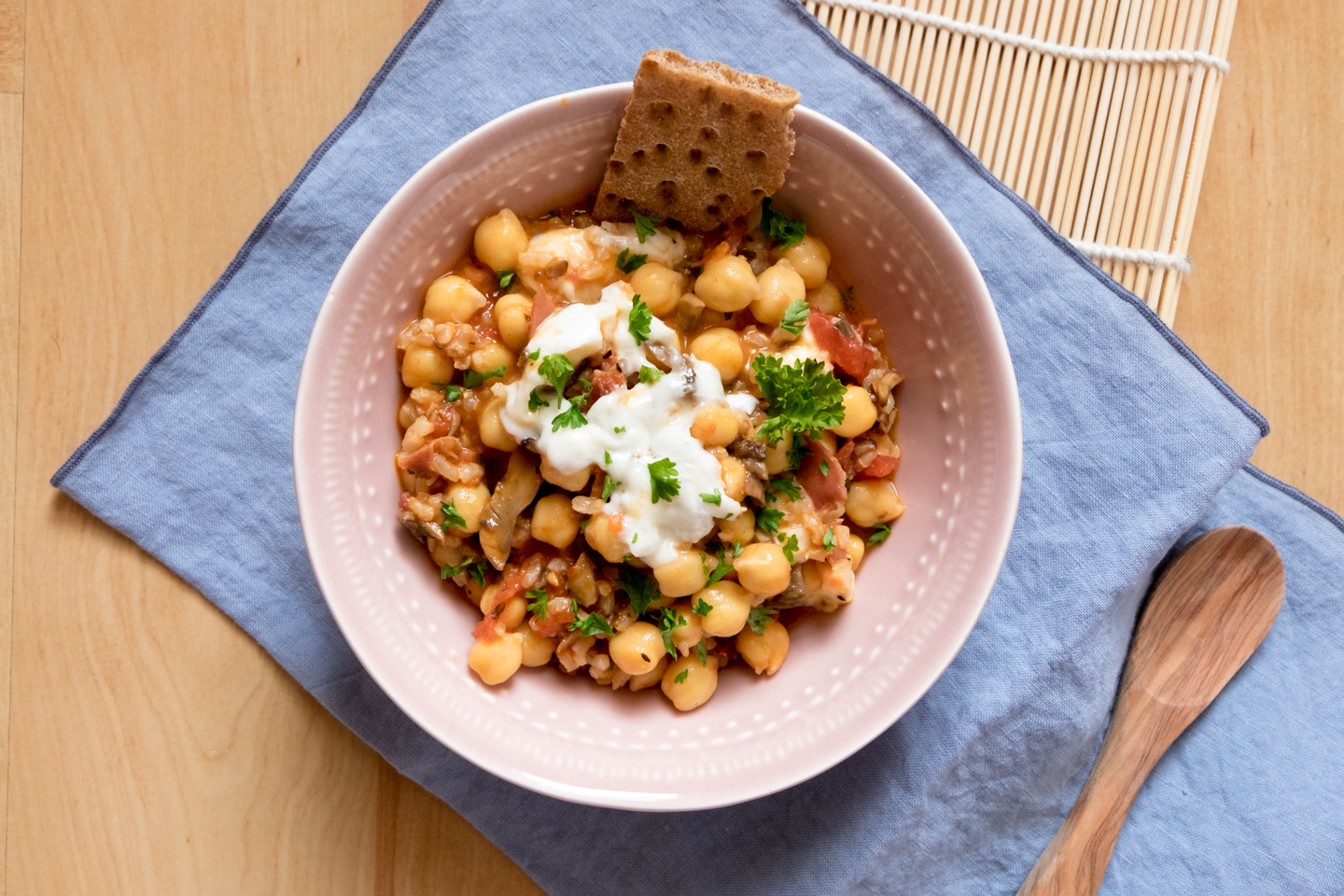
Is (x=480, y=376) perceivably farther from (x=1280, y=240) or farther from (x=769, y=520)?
(x=1280, y=240)

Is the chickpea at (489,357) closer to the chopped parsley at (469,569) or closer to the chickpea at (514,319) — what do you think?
the chickpea at (514,319)

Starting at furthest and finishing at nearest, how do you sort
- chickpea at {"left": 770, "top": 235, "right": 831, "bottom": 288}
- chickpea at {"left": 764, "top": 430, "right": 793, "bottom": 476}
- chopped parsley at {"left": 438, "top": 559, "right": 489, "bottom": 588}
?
chickpea at {"left": 770, "top": 235, "right": 831, "bottom": 288} < chopped parsley at {"left": 438, "top": 559, "right": 489, "bottom": 588} < chickpea at {"left": 764, "top": 430, "right": 793, "bottom": 476}

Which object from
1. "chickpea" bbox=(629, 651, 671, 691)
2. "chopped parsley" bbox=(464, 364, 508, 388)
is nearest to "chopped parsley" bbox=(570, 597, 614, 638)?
"chickpea" bbox=(629, 651, 671, 691)

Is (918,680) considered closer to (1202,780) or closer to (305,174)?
(1202,780)

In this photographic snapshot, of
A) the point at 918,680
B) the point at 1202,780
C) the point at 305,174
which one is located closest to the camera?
the point at 918,680

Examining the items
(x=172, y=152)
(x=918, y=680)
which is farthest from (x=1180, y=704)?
(x=172, y=152)

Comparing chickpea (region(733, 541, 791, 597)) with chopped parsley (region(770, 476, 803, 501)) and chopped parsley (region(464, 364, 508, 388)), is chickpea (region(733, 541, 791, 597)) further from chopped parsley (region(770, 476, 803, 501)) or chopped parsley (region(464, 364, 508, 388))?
chopped parsley (region(464, 364, 508, 388))

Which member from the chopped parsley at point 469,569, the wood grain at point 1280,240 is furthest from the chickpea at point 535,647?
the wood grain at point 1280,240

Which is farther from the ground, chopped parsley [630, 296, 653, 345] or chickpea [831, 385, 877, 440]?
chopped parsley [630, 296, 653, 345]
